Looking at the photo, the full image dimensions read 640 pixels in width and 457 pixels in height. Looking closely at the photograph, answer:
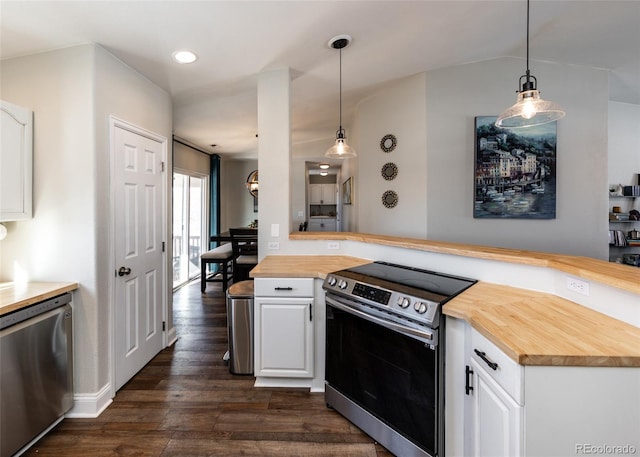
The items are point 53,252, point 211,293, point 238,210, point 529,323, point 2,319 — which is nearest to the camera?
point 529,323

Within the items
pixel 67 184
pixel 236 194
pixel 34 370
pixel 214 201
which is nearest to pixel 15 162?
pixel 67 184

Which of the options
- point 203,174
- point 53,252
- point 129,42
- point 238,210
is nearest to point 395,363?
point 53,252

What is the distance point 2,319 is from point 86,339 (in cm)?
59

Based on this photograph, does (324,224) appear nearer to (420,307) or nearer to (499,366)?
(420,307)

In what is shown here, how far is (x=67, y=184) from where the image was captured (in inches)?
78.1

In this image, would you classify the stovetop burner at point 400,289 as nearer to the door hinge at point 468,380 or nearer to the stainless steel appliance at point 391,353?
the stainless steel appliance at point 391,353

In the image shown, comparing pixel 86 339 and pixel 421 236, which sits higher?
pixel 421 236

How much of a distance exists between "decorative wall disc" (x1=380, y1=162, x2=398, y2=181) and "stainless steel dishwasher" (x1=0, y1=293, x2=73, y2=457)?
10.3 ft

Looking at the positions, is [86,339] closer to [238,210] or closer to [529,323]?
[529,323]

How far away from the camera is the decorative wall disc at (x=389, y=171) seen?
3.56 meters

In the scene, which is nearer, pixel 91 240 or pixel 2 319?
pixel 2 319

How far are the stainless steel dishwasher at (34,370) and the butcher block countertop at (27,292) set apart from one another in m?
0.03

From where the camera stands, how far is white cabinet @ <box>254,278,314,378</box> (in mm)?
2158

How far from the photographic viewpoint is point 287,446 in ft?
5.66
